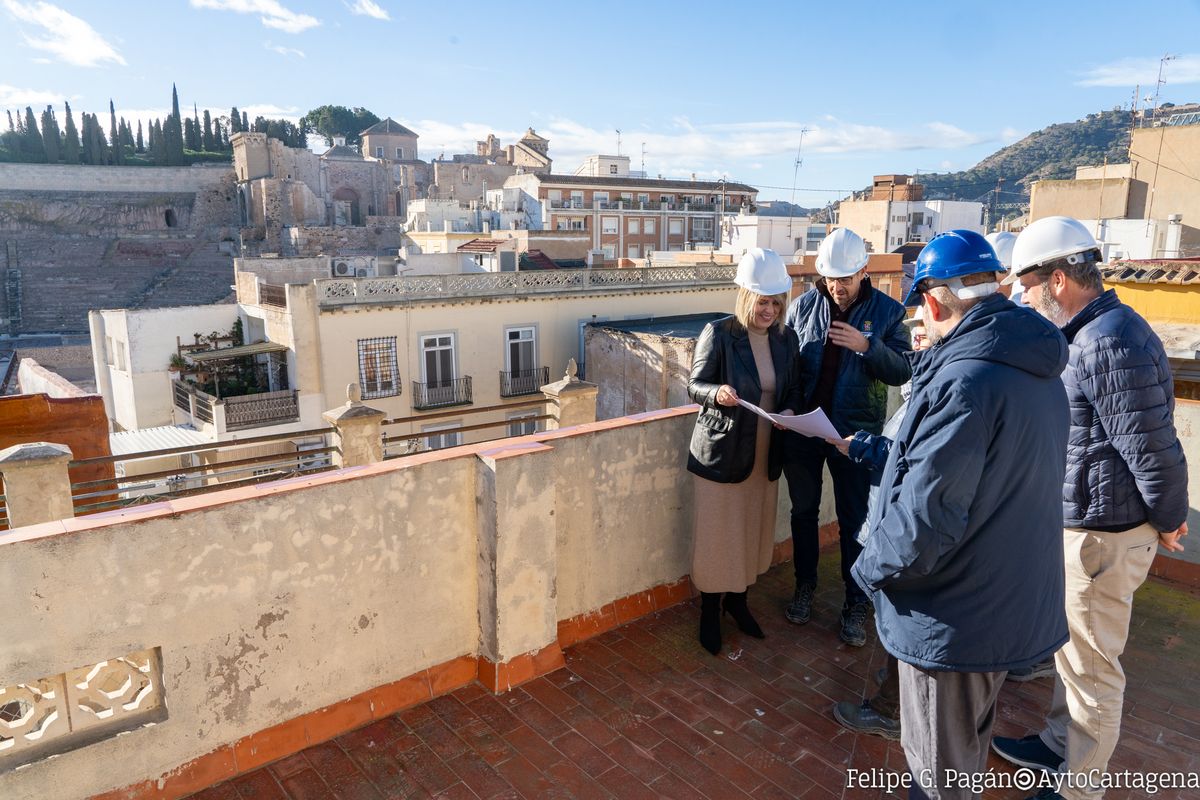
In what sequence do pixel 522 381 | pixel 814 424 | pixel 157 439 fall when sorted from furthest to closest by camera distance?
pixel 522 381 → pixel 157 439 → pixel 814 424

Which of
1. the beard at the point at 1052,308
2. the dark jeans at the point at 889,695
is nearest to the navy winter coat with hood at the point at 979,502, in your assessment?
the beard at the point at 1052,308

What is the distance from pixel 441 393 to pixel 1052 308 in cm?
1970

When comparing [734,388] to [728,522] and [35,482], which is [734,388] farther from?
[35,482]

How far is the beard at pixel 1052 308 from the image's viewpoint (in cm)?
252

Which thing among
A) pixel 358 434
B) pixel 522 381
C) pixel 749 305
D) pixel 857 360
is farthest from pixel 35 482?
pixel 522 381

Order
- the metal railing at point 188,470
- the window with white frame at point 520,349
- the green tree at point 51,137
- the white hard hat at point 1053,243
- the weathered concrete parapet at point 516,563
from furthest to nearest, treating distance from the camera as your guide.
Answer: the green tree at point 51,137 < the window with white frame at point 520,349 < the metal railing at point 188,470 < the weathered concrete parapet at point 516,563 < the white hard hat at point 1053,243

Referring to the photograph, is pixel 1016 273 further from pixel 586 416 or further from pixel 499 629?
pixel 586 416

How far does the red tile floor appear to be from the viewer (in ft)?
8.66

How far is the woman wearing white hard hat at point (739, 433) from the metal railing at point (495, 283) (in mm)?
17770

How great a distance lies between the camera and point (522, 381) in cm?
2272

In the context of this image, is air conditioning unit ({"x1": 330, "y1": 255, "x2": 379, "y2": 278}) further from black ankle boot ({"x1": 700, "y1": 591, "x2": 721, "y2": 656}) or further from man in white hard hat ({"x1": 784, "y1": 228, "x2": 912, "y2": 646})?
black ankle boot ({"x1": 700, "y1": 591, "x2": 721, "y2": 656})

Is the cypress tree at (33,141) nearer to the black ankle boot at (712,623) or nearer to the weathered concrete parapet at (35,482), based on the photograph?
the weathered concrete parapet at (35,482)

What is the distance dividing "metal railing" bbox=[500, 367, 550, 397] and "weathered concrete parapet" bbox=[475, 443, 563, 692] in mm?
18841

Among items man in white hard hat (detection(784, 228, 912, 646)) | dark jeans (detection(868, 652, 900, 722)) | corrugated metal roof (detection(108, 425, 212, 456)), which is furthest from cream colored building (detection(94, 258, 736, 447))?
dark jeans (detection(868, 652, 900, 722))
